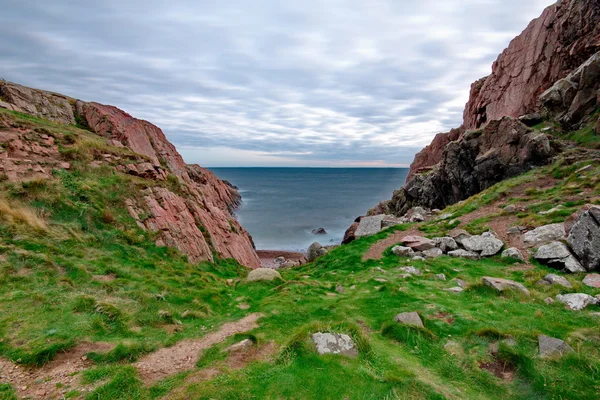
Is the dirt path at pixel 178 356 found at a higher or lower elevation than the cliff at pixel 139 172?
lower

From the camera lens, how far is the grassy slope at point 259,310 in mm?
5656

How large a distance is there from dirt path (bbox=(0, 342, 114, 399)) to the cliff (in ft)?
35.7

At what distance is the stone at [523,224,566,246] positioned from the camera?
15.1 m

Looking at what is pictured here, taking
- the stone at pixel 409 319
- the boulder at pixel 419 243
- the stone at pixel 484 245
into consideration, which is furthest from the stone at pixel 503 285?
the boulder at pixel 419 243

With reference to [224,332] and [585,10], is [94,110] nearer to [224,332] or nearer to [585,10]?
[224,332]

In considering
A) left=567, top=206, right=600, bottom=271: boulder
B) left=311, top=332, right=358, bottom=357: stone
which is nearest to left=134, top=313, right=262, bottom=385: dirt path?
left=311, top=332, right=358, bottom=357: stone

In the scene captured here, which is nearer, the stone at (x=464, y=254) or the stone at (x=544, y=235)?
the stone at (x=544, y=235)

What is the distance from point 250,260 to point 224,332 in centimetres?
1817

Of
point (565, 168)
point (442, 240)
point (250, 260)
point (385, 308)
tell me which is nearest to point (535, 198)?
point (565, 168)

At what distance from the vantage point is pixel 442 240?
18531mm

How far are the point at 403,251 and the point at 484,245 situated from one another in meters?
4.76

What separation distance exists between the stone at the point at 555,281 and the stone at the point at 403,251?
287 inches

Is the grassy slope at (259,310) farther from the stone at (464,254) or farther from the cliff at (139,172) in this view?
the cliff at (139,172)

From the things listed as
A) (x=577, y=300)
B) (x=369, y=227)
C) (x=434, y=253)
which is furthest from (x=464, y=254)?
(x=369, y=227)
